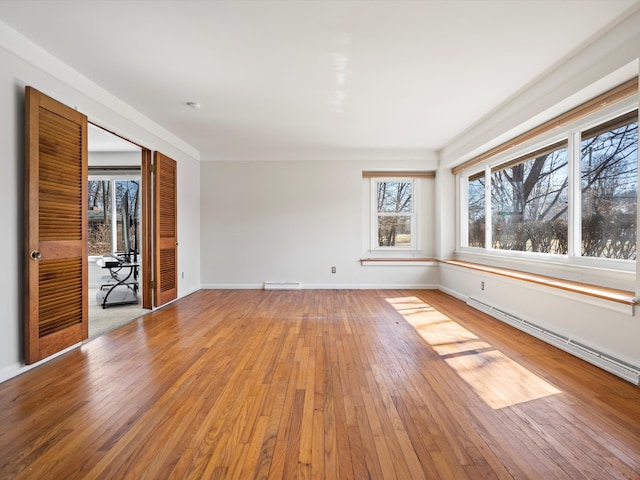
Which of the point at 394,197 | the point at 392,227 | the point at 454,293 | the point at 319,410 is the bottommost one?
the point at 319,410

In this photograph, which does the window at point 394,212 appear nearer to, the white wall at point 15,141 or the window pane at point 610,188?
the window pane at point 610,188

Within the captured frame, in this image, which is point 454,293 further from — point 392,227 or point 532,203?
point 532,203

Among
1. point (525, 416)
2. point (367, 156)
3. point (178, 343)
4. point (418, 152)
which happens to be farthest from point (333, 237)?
point (525, 416)

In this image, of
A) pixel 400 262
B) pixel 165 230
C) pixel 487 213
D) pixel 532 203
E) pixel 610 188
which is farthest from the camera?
pixel 400 262

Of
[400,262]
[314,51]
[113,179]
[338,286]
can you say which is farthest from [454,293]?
[113,179]

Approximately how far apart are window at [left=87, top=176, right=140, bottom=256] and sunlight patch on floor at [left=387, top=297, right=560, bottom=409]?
5960 mm

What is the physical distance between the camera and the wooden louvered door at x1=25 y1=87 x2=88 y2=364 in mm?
2471

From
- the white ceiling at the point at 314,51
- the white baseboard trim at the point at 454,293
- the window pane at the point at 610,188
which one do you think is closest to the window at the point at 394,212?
the white baseboard trim at the point at 454,293

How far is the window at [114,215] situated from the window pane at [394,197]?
5056mm

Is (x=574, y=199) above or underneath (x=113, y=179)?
underneath

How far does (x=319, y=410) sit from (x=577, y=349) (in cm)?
235

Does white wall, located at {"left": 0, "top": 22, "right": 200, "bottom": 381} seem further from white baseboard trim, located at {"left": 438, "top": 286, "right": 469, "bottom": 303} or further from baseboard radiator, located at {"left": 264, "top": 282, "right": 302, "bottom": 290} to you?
white baseboard trim, located at {"left": 438, "top": 286, "right": 469, "bottom": 303}

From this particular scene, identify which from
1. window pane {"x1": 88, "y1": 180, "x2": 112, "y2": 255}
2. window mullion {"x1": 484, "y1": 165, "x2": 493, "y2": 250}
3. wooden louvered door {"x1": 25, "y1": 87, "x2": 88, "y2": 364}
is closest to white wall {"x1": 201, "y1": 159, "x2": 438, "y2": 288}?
window mullion {"x1": 484, "y1": 165, "x2": 493, "y2": 250}

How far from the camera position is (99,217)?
684 centimetres
